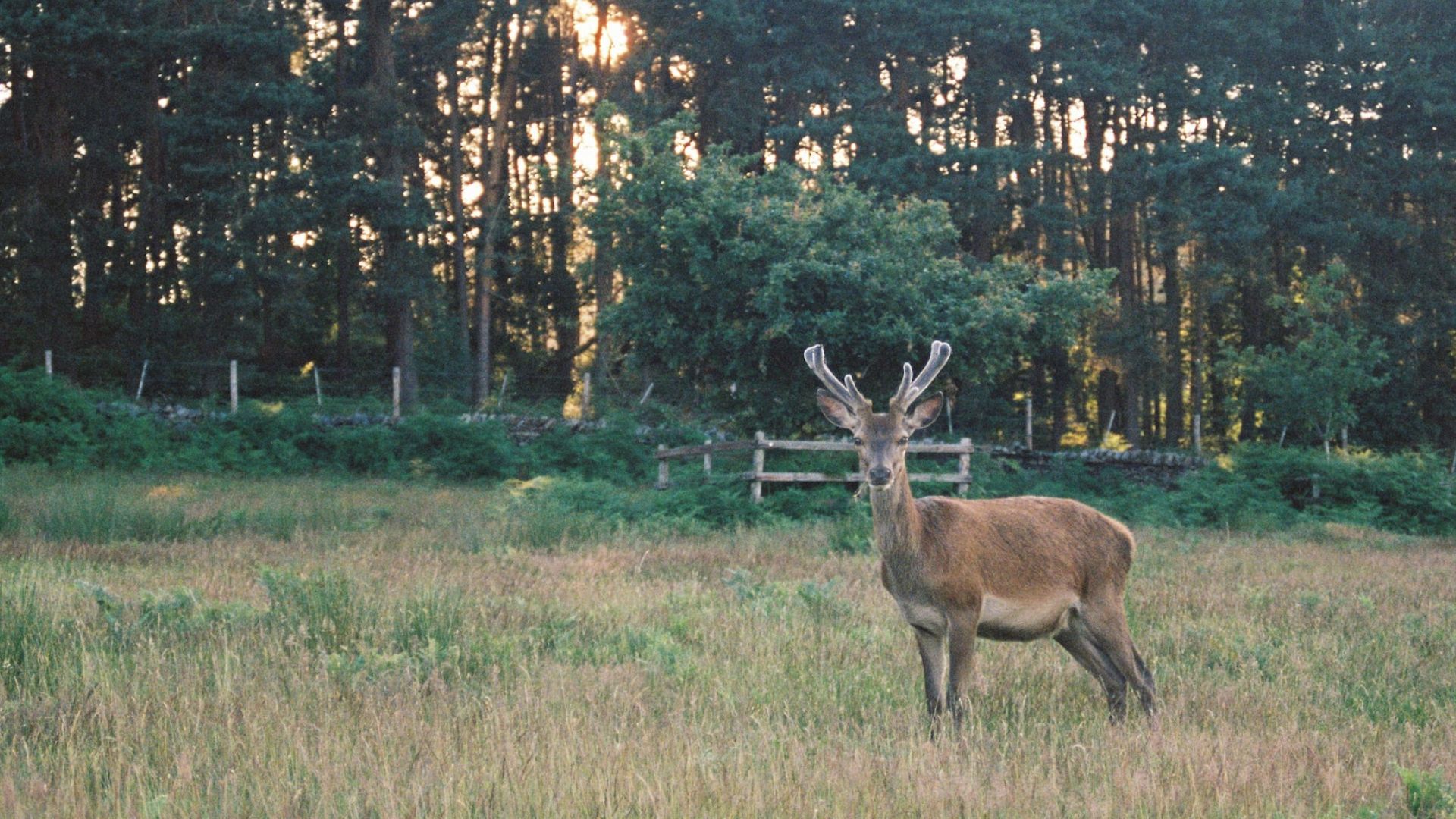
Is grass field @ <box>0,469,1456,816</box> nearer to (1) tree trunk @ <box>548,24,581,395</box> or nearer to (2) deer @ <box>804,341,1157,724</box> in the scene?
(2) deer @ <box>804,341,1157,724</box>

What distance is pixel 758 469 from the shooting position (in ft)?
66.5

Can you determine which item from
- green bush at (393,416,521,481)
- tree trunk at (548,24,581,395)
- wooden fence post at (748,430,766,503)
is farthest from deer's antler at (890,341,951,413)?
tree trunk at (548,24,581,395)

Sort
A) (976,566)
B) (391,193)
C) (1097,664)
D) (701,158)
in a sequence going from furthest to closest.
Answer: (391,193) < (701,158) < (1097,664) < (976,566)

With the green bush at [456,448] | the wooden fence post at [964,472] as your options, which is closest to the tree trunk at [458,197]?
the green bush at [456,448]

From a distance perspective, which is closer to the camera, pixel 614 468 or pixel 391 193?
pixel 614 468

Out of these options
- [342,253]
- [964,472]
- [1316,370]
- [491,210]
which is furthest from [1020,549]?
[342,253]

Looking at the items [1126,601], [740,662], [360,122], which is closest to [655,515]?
[1126,601]

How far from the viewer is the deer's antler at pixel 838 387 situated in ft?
24.3

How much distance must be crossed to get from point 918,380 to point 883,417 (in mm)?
654

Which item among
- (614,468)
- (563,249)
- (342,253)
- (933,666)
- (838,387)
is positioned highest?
(563,249)

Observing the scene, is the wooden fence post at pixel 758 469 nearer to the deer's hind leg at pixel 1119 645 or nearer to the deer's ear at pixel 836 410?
the deer's ear at pixel 836 410

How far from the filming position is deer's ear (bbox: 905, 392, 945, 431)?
24.5 feet

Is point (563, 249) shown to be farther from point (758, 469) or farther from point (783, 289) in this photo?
point (758, 469)

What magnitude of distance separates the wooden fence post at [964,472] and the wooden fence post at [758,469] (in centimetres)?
320
